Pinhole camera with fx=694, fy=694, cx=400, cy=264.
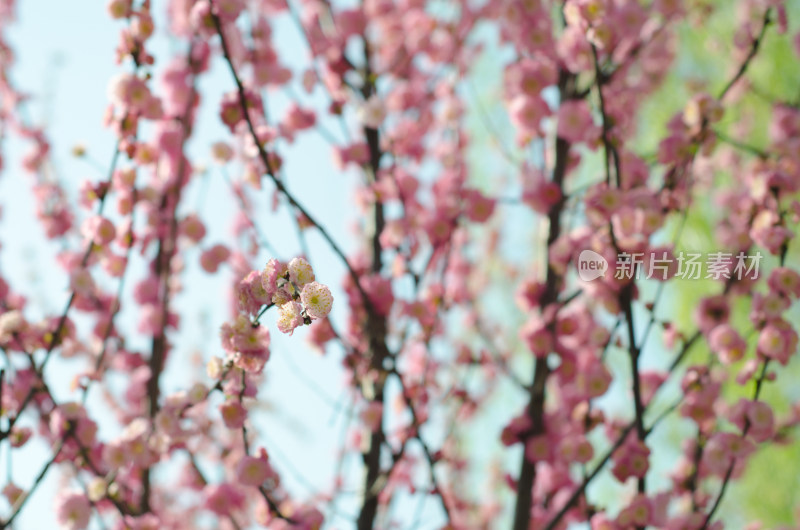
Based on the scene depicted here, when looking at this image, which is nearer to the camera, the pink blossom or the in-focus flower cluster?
the in-focus flower cluster

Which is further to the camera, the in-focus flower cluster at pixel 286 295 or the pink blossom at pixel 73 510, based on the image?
the pink blossom at pixel 73 510

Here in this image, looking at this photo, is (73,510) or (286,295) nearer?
(286,295)

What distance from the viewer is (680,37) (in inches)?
174

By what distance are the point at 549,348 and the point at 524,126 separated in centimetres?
76

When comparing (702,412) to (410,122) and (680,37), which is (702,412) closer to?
(410,122)

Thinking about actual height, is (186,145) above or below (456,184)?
below

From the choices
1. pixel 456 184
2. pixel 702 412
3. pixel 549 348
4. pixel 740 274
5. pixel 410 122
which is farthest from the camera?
pixel 410 122

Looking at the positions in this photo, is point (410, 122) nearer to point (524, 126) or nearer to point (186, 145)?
point (524, 126)

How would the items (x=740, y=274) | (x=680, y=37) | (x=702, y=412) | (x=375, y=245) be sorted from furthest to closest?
1. (x=680, y=37)
2. (x=375, y=245)
3. (x=740, y=274)
4. (x=702, y=412)

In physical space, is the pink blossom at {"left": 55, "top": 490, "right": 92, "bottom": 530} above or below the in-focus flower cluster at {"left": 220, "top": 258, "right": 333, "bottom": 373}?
below

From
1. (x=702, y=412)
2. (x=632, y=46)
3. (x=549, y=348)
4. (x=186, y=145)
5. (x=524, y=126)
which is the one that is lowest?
(x=702, y=412)

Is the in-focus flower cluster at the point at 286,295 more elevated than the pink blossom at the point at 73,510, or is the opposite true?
the in-focus flower cluster at the point at 286,295

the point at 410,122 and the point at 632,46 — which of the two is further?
the point at 410,122

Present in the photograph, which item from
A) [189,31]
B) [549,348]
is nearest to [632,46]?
[549,348]
